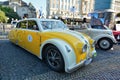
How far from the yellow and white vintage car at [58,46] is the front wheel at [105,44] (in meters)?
2.72

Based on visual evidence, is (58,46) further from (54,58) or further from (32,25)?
(32,25)

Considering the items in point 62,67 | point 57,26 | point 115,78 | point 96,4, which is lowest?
point 115,78

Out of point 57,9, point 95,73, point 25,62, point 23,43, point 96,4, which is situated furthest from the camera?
point 57,9

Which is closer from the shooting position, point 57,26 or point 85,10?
point 57,26

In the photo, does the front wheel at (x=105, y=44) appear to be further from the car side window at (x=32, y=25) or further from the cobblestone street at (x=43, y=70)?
the car side window at (x=32, y=25)

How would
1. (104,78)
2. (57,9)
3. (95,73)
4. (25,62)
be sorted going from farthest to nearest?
(57,9) → (25,62) → (95,73) → (104,78)

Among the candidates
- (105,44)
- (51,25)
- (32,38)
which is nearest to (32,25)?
(32,38)

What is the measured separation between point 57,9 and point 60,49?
227ft

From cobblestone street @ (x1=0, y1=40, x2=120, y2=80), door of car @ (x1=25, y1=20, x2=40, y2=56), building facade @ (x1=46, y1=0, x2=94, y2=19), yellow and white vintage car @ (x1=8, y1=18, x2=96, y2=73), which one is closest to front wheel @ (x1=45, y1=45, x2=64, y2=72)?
yellow and white vintage car @ (x1=8, y1=18, x2=96, y2=73)

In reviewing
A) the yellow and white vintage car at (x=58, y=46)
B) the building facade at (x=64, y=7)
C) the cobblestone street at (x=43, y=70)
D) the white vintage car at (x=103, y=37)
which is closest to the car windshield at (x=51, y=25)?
the yellow and white vintage car at (x=58, y=46)

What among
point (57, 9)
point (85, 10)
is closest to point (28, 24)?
point (57, 9)

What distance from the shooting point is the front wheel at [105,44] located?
7.25m

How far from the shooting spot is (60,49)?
13.2ft

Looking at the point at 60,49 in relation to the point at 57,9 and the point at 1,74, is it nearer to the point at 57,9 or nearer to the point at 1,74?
the point at 1,74
